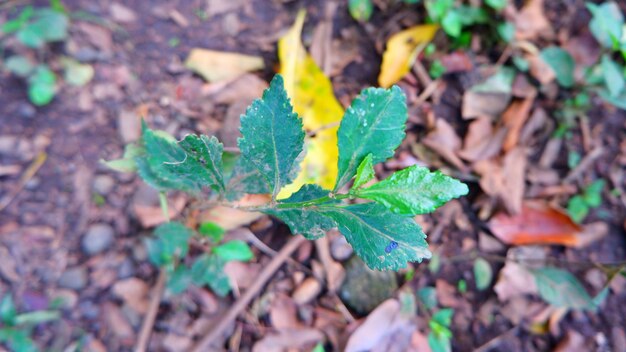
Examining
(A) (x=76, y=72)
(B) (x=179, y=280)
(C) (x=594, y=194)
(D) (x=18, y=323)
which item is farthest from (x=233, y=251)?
(C) (x=594, y=194)

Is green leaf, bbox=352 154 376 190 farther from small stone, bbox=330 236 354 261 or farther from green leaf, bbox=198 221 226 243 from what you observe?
small stone, bbox=330 236 354 261

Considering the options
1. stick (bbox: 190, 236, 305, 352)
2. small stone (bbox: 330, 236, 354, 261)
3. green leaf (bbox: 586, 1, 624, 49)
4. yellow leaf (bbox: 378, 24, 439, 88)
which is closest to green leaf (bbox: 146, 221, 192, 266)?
stick (bbox: 190, 236, 305, 352)

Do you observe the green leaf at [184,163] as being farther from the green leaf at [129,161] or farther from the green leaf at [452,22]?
the green leaf at [452,22]


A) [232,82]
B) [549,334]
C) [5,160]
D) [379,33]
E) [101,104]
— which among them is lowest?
[549,334]

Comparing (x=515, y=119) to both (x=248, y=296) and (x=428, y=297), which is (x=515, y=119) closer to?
(x=428, y=297)

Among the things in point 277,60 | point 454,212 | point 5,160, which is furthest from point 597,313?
point 5,160

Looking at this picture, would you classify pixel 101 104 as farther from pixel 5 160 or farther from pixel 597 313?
pixel 597 313

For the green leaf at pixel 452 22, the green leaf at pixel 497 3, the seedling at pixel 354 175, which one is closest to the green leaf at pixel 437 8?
the green leaf at pixel 452 22
